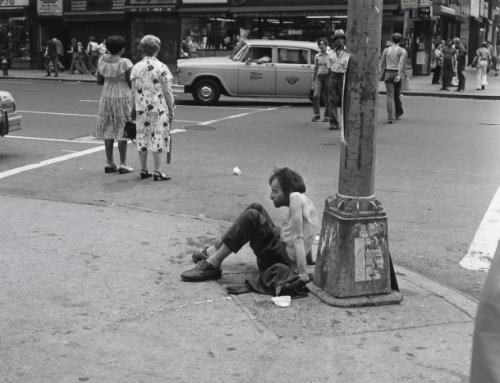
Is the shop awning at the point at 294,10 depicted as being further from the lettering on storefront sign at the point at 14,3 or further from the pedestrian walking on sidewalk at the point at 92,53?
the lettering on storefront sign at the point at 14,3

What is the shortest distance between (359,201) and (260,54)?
50.3ft

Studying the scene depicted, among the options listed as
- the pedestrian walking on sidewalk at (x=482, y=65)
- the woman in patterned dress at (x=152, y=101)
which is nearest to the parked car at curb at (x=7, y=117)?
the woman in patterned dress at (x=152, y=101)

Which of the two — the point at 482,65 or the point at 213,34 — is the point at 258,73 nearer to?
the point at 482,65

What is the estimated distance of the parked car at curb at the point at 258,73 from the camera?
774 inches

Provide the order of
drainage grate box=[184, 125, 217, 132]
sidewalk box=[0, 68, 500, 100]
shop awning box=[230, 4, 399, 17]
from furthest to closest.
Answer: shop awning box=[230, 4, 399, 17], sidewalk box=[0, 68, 500, 100], drainage grate box=[184, 125, 217, 132]

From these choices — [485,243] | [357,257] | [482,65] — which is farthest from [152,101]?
[482,65]

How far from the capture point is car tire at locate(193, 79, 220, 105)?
1980 cm

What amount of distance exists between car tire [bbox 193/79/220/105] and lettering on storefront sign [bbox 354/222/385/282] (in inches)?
598

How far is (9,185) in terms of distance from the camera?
29.5 ft

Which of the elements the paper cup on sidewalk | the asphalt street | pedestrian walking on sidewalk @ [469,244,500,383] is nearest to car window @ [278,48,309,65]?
the asphalt street

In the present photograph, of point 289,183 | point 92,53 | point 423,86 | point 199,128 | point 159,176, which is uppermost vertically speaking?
point 92,53

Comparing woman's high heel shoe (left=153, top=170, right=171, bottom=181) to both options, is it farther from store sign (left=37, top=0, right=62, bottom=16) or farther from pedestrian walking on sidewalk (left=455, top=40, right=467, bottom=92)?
store sign (left=37, top=0, right=62, bottom=16)

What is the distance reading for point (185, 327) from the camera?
4477 mm

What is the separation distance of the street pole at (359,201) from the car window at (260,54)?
14996 mm
